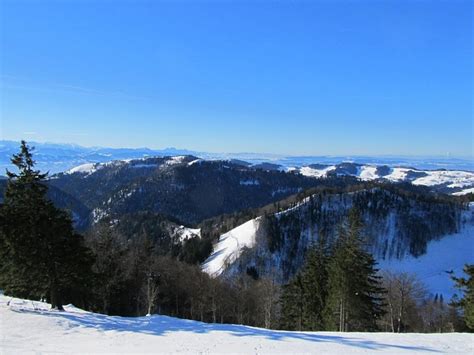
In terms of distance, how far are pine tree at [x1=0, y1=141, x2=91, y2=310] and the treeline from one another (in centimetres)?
6

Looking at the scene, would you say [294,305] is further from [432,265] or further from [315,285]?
[432,265]

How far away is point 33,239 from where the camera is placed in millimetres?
25438

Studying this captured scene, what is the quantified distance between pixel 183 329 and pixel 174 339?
2.41 m

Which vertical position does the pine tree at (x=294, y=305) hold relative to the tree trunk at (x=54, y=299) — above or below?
below

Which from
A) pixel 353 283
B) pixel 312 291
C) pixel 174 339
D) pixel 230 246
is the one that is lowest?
pixel 230 246

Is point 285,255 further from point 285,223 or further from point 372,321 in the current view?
point 372,321

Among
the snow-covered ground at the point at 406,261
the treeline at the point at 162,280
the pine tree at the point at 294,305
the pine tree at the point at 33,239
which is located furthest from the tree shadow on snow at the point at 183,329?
the snow-covered ground at the point at 406,261

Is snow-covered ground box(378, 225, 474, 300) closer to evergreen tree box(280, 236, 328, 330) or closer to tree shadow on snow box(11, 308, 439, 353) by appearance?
evergreen tree box(280, 236, 328, 330)

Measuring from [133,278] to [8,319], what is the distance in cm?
3522

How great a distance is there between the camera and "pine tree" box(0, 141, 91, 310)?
25.0 meters

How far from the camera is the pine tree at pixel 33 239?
2505cm

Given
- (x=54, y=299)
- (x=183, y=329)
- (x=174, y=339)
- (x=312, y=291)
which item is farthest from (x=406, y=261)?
(x=174, y=339)

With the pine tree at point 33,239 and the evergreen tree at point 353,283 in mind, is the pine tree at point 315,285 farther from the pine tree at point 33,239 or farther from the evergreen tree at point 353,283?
the pine tree at point 33,239

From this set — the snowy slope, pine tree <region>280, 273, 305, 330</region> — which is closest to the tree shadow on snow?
pine tree <region>280, 273, 305, 330</region>
